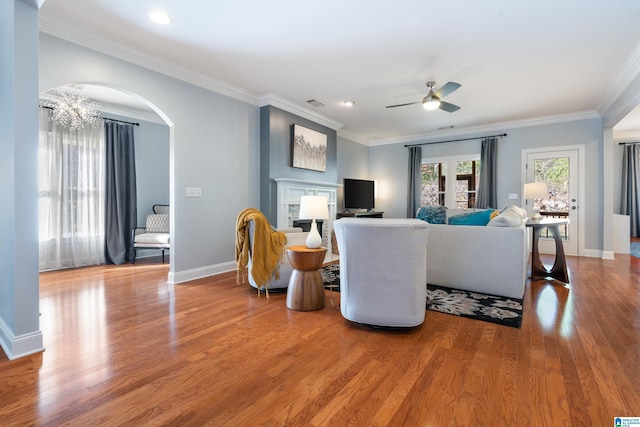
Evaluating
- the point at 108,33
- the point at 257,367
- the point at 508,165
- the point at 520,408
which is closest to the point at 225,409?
the point at 257,367

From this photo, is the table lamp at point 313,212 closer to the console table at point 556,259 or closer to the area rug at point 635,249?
the console table at point 556,259

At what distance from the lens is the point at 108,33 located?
305cm

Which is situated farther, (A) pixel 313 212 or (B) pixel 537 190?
(B) pixel 537 190

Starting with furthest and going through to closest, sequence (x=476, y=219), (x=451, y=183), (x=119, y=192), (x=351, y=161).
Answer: (x=351, y=161) < (x=451, y=183) < (x=119, y=192) < (x=476, y=219)

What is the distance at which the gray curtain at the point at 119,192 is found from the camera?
16.8 feet

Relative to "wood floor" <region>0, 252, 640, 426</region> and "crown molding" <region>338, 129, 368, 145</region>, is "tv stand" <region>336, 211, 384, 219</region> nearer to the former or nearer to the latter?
"crown molding" <region>338, 129, 368, 145</region>

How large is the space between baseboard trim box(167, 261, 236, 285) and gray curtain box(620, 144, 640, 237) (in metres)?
10.0

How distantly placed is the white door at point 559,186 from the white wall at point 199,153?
5.30 m

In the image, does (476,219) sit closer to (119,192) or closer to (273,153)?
(273,153)

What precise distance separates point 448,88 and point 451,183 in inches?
142

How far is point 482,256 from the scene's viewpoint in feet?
10.6

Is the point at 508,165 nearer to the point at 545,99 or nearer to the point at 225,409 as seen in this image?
the point at 545,99

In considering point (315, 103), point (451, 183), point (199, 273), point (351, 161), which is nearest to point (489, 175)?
point (451, 183)

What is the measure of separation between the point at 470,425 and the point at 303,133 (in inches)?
186
